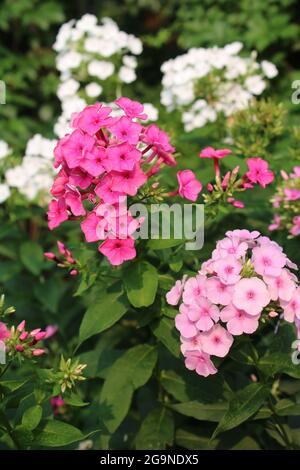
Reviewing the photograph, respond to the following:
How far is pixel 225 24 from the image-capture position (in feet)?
15.9

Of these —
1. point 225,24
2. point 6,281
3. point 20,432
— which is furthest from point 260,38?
point 20,432

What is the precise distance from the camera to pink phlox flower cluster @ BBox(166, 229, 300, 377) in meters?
1.87

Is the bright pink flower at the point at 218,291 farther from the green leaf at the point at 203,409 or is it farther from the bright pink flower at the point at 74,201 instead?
the green leaf at the point at 203,409

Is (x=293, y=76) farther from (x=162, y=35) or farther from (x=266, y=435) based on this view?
(x=266, y=435)

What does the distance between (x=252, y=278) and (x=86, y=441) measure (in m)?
1.02

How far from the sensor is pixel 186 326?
6.38 feet

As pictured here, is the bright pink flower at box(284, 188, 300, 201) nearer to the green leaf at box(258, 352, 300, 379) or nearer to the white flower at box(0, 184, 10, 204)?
the green leaf at box(258, 352, 300, 379)

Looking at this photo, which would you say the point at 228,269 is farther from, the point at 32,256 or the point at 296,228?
the point at 32,256

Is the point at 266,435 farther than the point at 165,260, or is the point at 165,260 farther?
the point at 266,435

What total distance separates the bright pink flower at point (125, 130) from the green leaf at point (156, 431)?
96cm

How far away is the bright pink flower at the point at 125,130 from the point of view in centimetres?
196

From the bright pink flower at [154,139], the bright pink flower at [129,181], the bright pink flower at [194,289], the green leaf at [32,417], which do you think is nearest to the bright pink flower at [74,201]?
the bright pink flower at [129,181]

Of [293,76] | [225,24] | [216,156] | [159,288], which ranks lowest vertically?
[159,288]

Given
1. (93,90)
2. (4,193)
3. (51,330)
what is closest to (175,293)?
(51,330)
